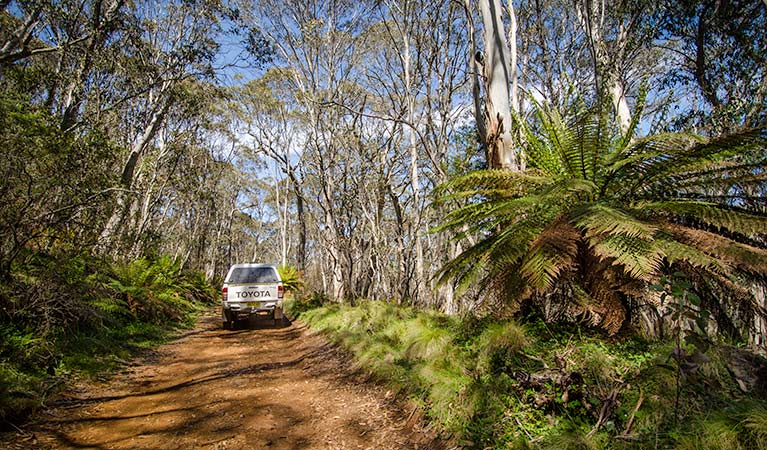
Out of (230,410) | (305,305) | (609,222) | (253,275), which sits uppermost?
(609,222)

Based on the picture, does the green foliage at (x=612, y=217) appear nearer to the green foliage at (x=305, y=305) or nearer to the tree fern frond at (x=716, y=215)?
the tree fern frond at (x=716, y=215)

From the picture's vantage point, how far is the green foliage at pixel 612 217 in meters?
2.52

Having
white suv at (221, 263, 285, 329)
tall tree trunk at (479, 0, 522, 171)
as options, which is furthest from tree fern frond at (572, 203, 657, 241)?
white suv at (221, 263, 285, 329)

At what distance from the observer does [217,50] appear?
10898 mm

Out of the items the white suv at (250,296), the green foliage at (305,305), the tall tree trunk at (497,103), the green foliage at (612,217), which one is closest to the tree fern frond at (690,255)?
the green foliage at (612,217)

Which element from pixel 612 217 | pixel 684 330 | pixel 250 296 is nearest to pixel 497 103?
pixel 612 217

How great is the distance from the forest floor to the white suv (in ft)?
9.71

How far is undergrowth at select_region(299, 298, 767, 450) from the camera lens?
6.86ft

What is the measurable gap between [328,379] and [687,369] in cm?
405

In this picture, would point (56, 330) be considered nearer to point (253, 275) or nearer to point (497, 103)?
point (253, 275)

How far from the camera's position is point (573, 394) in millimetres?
2598

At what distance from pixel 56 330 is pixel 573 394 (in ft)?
19.5

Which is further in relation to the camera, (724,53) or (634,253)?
(724,53)

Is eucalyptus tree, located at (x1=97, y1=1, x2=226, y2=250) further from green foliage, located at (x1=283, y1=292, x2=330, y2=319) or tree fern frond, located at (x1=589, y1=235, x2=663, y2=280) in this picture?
tree fern frond, located at (x1=589, y1=235, x2=663, y2=280)
